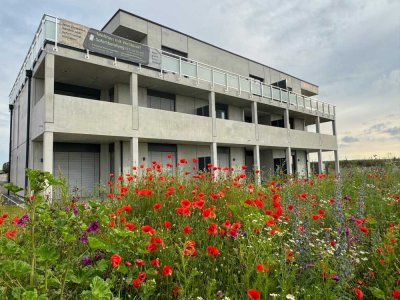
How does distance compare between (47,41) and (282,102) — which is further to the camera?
(282,102)

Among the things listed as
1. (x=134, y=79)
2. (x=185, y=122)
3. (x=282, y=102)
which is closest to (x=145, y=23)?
(x=134, y=79)

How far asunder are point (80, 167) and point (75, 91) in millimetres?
4131

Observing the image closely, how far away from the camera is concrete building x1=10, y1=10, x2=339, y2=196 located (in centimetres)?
1180

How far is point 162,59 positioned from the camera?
588 inches

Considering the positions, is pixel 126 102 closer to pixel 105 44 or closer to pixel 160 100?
pixel 160 100

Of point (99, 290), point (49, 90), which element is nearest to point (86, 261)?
point (99, 290)

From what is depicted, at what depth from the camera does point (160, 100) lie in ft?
56.7

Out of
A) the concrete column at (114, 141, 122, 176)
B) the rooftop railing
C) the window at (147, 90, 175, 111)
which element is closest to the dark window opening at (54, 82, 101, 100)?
the rooftop railing

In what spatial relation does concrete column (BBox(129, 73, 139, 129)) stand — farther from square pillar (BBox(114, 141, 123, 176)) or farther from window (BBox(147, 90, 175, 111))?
window (BBox(147, 90, 175, 111))

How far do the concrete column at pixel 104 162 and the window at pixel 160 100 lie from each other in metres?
3.57

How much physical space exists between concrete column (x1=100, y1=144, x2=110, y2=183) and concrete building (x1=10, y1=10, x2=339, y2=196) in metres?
0.05

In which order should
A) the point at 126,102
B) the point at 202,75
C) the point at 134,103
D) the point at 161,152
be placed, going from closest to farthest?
the point at 134,103, the point at 126,102, the point at 202,75, the point at 161,152

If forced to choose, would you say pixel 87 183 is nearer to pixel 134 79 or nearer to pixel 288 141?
pixel 134 79

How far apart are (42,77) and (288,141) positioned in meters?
17.3
